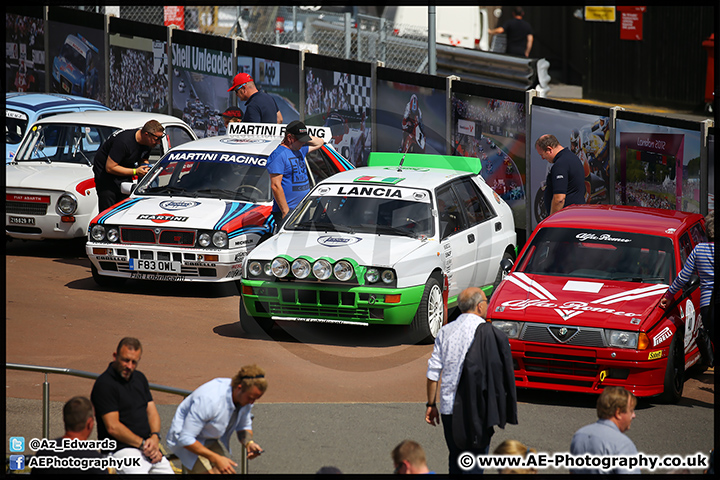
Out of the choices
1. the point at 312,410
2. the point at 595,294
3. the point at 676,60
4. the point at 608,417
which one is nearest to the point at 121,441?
the point at 312,410

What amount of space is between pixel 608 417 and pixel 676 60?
17.8 meters

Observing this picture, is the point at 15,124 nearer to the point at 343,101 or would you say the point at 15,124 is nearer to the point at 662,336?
the point at 343,101

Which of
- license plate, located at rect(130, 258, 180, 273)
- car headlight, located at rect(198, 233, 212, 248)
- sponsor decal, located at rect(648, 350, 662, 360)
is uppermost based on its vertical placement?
car headlight, located at rect(198, 233, 212, 248)

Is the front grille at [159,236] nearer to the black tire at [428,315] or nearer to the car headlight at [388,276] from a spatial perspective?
the car headlight at [388,276]

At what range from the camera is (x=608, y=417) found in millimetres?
5734

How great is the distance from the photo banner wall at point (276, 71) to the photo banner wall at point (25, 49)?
262 inches

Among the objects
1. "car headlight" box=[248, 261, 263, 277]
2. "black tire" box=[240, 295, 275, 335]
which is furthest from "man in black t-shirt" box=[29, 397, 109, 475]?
"black tire" box=[240, 295, 275, 335]

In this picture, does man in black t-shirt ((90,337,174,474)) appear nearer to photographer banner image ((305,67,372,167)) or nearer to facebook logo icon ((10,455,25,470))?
facebook logo icon ((10,455,25,470))

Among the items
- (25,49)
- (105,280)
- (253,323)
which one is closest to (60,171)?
(105,280)

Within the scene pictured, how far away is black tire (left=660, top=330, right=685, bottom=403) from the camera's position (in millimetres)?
8312

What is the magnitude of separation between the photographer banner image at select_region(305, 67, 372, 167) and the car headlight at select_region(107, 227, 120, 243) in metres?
5.99

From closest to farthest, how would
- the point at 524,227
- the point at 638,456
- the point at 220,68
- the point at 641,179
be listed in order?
the point at 638,456
the point at 641,179
the point at 524,227
the point at 220,68

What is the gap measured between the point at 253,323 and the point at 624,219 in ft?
12.8

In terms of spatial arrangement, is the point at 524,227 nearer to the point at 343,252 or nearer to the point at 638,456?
the point at 343,252
